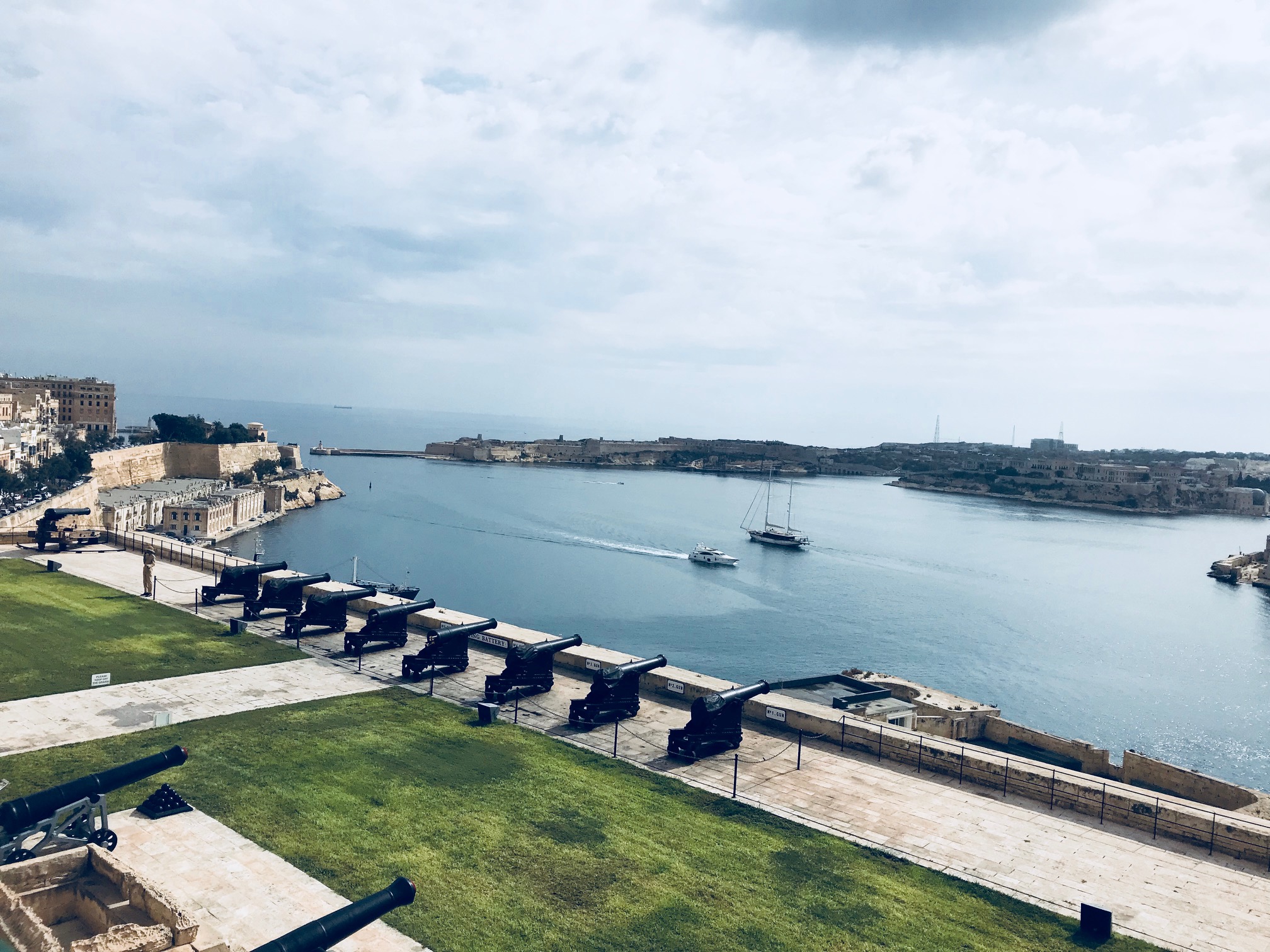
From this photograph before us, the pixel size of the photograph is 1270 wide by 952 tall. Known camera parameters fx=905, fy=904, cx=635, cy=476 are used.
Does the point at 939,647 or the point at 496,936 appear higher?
the point at 496,936

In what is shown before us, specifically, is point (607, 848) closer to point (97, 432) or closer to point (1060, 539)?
point (1060, 539)

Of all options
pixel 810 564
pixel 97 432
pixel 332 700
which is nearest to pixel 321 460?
pixel 97 432

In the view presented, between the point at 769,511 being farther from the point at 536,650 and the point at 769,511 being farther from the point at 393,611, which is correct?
the point at 536,650

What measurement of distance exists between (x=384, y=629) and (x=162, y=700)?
5396mm

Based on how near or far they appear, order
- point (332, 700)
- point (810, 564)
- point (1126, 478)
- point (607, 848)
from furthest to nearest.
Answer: point (1126, 478) < point (810, 564) < point (332, 700) < point (607, 848)

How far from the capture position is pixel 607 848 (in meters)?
11.0

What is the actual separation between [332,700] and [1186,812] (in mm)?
13568

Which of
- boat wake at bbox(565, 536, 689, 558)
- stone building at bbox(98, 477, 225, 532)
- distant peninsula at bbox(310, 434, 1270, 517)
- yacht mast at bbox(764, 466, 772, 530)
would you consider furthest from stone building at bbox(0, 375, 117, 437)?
yacht mast at bbox(764, 466, 772, 530)

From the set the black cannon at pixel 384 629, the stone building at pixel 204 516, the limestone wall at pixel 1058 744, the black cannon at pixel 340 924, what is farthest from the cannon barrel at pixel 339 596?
the stone building at pixel 204 516

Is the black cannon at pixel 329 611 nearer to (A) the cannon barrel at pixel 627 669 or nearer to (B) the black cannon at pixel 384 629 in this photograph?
(B) the black cannon at pixel 384 629

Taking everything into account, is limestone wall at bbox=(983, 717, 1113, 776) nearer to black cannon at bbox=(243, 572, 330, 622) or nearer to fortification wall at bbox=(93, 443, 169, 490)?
black cannon at bbox=(243, 572, 330, 622)

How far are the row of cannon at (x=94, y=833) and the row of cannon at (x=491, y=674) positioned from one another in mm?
6586

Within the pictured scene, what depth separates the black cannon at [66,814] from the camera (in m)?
8.69

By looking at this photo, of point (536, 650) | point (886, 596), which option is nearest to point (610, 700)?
point (536, 650)
